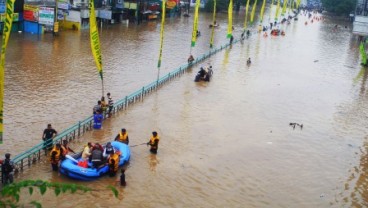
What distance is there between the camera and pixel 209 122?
22.9 m

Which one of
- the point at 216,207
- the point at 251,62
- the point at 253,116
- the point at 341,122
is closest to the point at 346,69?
the point at 251,62

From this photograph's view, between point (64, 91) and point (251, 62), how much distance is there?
21.4m

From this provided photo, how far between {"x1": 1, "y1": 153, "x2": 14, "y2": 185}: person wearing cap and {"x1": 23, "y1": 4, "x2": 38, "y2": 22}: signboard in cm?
3398

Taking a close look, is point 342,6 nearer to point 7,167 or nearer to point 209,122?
point 209,122

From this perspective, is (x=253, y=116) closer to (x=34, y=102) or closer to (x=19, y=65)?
(x=34, y=102)

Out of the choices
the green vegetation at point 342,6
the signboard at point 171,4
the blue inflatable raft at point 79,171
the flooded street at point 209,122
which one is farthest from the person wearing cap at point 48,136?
the green vegetation at point 342,6

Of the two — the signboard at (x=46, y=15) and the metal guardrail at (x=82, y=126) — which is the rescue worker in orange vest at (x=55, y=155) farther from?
the signboard at (x=46, y=15)

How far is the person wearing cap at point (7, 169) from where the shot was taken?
13773 millimetres

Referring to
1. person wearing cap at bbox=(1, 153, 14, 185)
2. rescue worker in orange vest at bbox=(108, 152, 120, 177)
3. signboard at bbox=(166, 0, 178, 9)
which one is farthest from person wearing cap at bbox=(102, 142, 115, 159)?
signboard at bbox=(166, 0, 178, 9)

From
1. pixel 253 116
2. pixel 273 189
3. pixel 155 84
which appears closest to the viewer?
Answer: pixel 273 189

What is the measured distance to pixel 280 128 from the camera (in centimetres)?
2316

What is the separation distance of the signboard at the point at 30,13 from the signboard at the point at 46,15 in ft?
1.47

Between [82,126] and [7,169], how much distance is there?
621cm

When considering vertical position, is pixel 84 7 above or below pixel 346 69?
above
